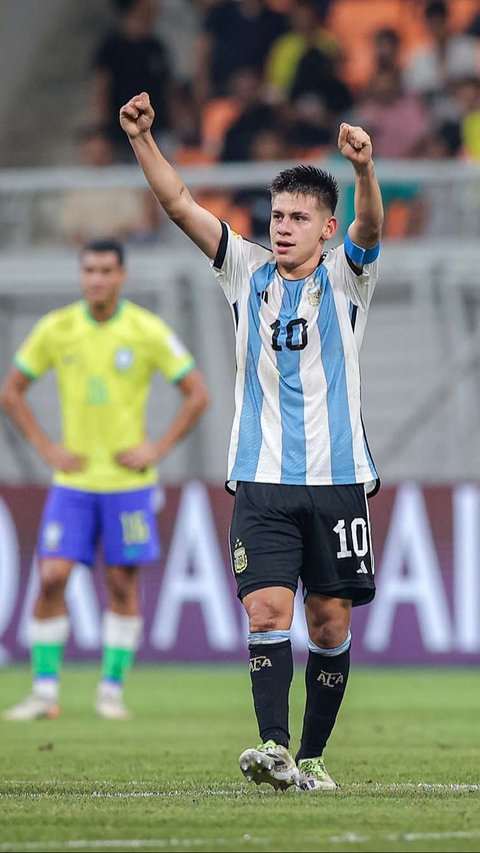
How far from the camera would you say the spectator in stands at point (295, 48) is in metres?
17.4

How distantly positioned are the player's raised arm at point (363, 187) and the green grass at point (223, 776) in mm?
2024

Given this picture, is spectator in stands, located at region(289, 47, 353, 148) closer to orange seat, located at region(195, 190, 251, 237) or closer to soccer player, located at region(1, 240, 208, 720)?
orange seat, located at region(195, 190, 251, 237)

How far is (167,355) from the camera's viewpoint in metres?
10.8

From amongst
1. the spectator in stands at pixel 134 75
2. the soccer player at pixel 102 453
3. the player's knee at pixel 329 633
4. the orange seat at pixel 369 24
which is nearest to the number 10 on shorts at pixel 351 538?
the player's knee at pixel 329 633

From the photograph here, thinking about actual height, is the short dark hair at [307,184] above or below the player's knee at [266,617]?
above

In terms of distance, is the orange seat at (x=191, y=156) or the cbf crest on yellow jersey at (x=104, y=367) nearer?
the cbf crest on yellow jersey at (x=104, y=367)

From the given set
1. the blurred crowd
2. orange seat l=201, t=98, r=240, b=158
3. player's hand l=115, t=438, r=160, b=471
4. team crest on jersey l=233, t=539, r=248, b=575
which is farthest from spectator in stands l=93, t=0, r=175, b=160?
team crest on jersey l=233, t=539, r=248, b=575

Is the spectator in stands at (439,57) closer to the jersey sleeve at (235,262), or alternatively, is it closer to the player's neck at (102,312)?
the player's neck at (102,312)

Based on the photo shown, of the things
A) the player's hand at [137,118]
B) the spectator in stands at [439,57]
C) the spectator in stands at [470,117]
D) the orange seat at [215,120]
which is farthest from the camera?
the orange seat at [215,120]

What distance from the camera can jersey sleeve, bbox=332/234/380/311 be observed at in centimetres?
645

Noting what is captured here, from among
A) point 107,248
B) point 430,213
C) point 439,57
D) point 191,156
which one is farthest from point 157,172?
point 439,57

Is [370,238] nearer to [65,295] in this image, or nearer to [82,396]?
[82,396]

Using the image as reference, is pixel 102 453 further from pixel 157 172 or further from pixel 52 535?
pixel 157 172

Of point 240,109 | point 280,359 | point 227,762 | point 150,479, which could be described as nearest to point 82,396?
point 150,479
